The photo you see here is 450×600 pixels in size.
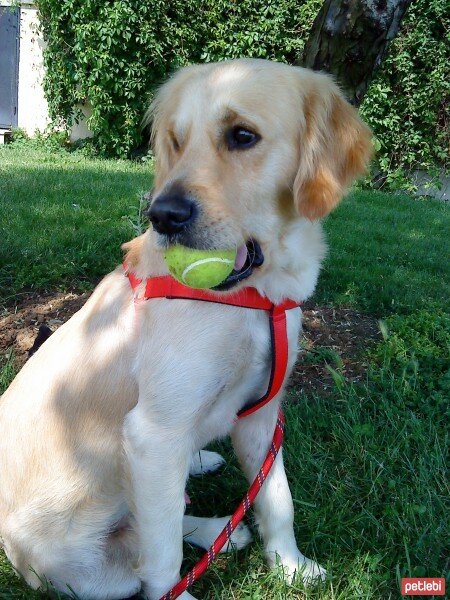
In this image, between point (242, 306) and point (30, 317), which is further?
point (30, 317)

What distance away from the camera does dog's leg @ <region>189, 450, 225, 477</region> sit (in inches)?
94.6

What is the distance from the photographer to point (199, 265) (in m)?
1.63

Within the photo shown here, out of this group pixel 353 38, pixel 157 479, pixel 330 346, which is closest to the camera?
pixel 157 479

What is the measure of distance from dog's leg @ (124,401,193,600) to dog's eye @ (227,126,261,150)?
2.76 ft

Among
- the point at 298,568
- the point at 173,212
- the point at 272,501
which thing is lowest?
the point at 298,568

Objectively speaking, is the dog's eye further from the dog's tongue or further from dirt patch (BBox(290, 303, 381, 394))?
dirt patch (BBox(290, 303, 381, 394))

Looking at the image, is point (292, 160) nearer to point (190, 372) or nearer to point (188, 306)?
point (188, 306)

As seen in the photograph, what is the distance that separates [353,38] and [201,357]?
7.79ft

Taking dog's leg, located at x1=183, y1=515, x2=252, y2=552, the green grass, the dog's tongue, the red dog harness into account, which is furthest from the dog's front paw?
the green grass

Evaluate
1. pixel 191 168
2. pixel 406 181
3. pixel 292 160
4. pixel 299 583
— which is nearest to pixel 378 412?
pixel 299 583

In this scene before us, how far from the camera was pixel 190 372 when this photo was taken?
1.59 m

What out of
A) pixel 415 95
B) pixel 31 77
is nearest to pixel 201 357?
pixel 415 95

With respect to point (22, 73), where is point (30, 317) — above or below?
above

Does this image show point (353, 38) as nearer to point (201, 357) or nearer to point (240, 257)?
point (240, 257)
